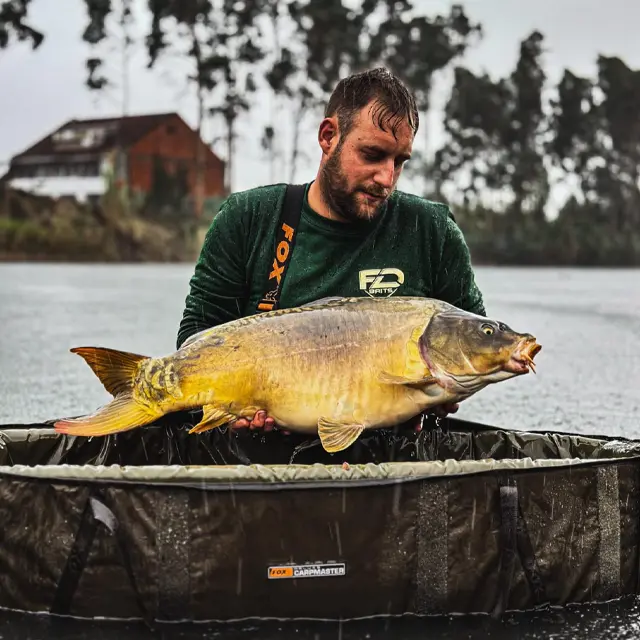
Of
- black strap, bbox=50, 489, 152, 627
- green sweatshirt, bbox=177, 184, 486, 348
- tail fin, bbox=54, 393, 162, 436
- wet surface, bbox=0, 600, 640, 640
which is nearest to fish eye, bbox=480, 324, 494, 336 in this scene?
green sweatshirt, bbox=177, 184, 486, 348

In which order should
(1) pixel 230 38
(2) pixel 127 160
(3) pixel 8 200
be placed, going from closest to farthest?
(3) pixel 8 200, (1) pixel 230 38, (2) pixel 127 160

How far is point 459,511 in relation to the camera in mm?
2504

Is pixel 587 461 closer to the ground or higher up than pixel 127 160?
closer to the ground

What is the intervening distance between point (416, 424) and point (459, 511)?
0.78 m

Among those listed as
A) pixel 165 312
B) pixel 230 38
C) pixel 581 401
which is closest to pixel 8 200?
pixel 230 38

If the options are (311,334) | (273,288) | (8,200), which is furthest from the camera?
(8,200)

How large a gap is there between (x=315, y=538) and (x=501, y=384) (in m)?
4.32

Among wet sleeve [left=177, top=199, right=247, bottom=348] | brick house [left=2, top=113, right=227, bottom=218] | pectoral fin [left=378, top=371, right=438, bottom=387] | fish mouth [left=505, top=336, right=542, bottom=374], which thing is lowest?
pectoral fin [left=378, top=371, right=438, bottom=387]

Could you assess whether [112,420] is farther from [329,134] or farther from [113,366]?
[329,134]

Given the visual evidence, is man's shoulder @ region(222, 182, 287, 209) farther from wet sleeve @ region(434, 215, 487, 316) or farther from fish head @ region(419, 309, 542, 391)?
fish head @ region(419, 309, 542, 391)

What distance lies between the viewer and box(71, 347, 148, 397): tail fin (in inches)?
117

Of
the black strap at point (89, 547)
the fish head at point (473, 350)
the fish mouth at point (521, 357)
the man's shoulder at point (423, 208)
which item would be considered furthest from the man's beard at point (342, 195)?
the black strap at point (89, 547)

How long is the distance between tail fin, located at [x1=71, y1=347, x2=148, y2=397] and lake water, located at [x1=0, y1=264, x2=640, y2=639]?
2.68ft

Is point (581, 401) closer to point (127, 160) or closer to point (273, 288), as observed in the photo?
point (273, 288)
